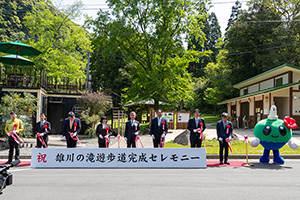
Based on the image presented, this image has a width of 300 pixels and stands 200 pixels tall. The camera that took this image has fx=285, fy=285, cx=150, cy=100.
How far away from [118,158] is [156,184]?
2.96m

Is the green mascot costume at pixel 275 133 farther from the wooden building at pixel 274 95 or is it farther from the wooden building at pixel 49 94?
the wooden building at pixel 49 94

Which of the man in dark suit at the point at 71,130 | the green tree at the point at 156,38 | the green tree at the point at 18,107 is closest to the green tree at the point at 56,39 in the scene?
the green tree at the point at 156,38

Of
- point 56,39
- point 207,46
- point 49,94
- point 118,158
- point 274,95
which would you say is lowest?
point 118,158

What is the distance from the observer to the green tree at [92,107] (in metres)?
19.8

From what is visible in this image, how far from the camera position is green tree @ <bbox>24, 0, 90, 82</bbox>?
101ft

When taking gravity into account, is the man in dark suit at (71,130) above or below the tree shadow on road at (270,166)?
above

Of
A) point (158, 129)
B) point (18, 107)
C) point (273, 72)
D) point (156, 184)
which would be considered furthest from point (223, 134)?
point (273, 72)

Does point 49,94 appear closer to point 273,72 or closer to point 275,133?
point 275,133

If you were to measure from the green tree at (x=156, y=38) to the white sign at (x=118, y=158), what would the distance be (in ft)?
47.7

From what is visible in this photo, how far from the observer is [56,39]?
108 feet

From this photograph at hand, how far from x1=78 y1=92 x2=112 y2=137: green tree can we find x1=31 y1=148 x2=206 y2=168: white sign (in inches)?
387

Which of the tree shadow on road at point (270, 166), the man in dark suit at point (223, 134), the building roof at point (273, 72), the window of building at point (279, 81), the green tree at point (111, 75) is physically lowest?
the tree shadow on road at point (270, 166)

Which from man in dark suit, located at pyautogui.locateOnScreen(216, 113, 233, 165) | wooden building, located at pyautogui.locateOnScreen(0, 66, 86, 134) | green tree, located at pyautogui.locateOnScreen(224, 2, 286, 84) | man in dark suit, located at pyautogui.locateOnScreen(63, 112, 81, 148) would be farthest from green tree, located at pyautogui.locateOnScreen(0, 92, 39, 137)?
green tree, located at pyautogui.locateOnScreen(224, 2, 286, 84)

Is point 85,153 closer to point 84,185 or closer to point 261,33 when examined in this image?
point 84,185
